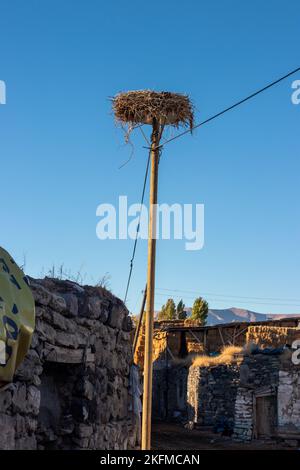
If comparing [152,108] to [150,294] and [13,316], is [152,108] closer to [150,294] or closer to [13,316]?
[150,294]

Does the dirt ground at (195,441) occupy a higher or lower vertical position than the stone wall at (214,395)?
lower

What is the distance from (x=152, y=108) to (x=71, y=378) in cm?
409

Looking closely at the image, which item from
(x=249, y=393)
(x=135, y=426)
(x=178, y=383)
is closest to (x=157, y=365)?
(x=178, y=383)

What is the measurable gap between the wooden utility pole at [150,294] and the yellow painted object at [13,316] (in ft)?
11.4

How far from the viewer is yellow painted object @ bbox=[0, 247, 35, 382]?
15.7ft

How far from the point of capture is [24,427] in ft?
18.5

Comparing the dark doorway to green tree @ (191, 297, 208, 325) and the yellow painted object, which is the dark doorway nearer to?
the yellow painted object

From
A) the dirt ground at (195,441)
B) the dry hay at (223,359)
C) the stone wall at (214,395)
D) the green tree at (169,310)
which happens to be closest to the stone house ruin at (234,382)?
the stone wall at (214,395)

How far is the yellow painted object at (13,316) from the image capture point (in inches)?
189

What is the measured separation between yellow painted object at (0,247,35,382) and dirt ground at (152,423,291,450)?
11.4 metres

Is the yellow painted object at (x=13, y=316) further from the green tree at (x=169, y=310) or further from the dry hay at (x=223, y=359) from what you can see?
the green tree at (x=169, y=310)

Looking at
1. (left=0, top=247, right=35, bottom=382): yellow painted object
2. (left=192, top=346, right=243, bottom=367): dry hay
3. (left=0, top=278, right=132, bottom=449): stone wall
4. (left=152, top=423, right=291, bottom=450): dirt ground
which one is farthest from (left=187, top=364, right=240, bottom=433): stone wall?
(left=0, top=247, right=35, bottom=382): yellow painted object

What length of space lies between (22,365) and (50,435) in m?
1.44

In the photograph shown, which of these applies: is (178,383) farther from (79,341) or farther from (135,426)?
(79,341)
